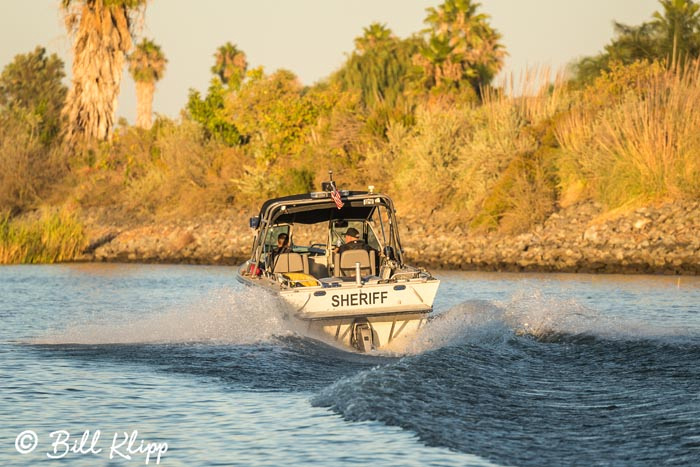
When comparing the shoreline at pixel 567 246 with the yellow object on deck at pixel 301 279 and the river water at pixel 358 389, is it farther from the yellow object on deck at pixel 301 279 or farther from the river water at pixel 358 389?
the yellow object on deck at pixel 301 279

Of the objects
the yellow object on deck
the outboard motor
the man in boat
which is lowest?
the outboard motor

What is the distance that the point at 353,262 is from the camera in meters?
17.7

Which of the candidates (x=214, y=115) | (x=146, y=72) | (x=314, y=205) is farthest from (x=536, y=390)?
(x=146, y=72)

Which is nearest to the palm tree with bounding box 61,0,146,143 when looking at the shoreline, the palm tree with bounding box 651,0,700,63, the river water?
the shoreline

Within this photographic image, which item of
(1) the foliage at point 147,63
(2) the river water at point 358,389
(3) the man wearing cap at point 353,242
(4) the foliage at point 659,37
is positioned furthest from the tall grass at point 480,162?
(1) the foliage at point 147,63

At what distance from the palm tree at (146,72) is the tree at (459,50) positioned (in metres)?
26.5

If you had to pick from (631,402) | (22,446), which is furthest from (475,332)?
(22,446)

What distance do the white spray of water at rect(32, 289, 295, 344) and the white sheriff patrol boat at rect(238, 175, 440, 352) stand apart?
361mm

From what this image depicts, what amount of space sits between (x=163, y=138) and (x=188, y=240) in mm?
12841

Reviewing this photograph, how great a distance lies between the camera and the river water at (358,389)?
10094 millimetres

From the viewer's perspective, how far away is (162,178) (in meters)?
54.0

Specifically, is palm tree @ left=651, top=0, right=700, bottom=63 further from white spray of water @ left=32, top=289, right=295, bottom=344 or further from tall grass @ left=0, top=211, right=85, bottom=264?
white spray of water @ left=32, top=289, right=295, bottom=344

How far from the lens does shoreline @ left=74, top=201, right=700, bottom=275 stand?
102 ft

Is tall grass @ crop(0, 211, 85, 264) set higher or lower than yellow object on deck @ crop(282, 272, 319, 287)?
higher
